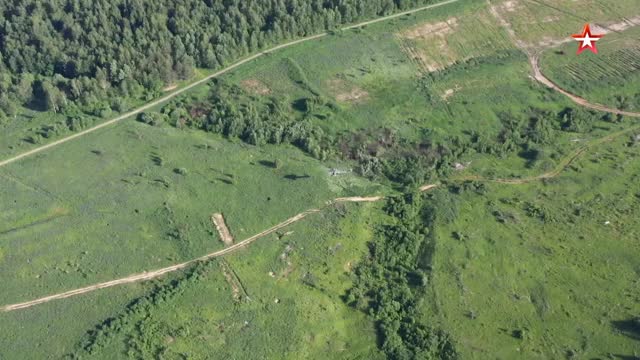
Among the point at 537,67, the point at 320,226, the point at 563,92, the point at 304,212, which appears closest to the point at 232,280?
the point at 320,226

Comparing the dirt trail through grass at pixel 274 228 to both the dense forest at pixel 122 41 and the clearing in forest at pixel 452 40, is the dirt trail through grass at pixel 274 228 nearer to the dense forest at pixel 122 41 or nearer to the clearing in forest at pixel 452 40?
the clearing in forest at pixel 452 40

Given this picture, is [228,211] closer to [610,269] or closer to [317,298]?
[317,298]

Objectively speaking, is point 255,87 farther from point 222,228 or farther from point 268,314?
point 268,314

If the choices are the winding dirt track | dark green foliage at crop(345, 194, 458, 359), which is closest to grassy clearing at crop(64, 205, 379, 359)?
dark green foliage at crop(345, 194, 458, 359)

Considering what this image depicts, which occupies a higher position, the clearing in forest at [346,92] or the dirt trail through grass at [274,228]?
the clearing in forest at [346,92]

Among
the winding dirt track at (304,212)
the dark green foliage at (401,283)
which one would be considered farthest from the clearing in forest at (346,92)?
the dark green foliage at (401,283)
